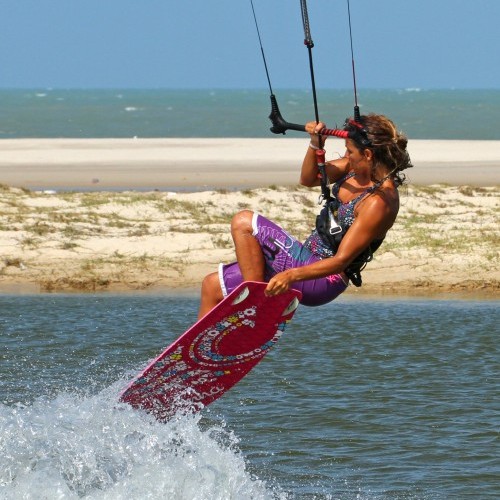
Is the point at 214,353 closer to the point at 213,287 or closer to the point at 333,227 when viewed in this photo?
the point at 213,287

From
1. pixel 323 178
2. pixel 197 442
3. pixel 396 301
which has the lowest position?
pixel 396 301

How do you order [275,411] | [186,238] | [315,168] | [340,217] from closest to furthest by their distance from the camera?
1. [340,217]
2. [315,168]
3. [275,411]
4. [186,238]

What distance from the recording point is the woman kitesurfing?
6.93 metres

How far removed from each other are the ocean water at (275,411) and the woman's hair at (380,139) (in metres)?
2.07

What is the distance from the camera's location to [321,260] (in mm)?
7031

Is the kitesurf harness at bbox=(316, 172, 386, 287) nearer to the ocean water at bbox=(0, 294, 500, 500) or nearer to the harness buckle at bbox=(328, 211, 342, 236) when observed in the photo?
the harness buckle at bbox=(328, 211, 342, 236)

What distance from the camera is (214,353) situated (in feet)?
25.2

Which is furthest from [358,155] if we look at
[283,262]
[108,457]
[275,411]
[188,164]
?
[188,164]

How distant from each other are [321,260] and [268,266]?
0.44 meters

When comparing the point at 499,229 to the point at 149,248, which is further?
the point at 499,229

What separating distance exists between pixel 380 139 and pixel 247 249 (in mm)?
1052

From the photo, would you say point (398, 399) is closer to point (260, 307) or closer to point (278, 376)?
point (278, 376)

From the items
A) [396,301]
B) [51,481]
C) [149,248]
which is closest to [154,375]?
[51,481]

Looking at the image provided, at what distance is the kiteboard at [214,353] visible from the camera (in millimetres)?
7305
